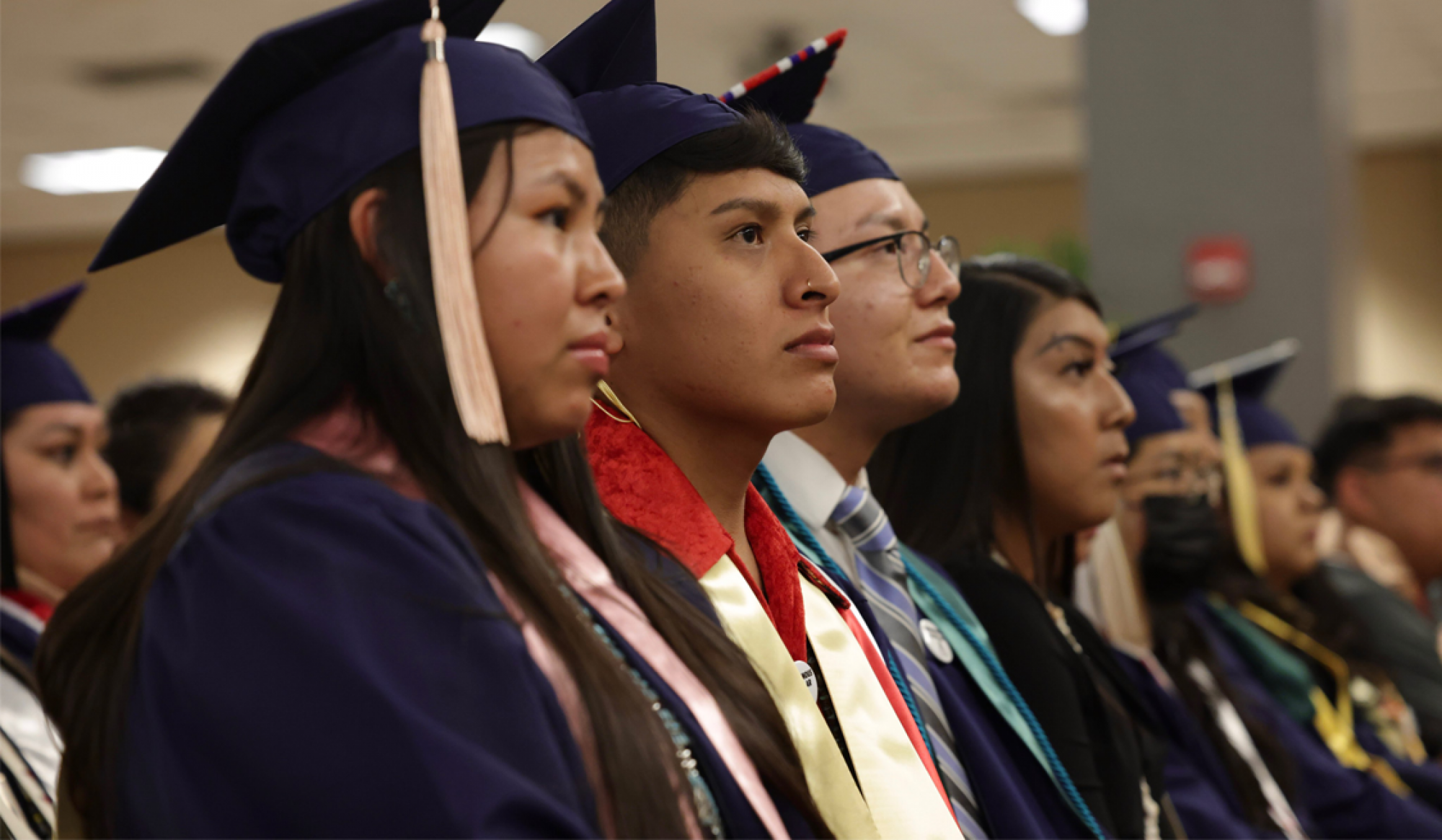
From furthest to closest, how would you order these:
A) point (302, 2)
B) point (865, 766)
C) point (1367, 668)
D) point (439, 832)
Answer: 1. point (302, 2)
2. point (1367, 668)
3. point (865, 766)
4. point (439, 832)

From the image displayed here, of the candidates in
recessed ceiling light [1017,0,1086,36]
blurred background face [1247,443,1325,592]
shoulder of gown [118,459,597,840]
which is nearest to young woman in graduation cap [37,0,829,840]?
shoulder of gown [118,459,597,840]

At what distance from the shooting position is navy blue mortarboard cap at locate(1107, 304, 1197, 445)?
10.8ft

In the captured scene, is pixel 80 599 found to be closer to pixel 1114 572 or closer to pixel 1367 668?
pixel 1114 572

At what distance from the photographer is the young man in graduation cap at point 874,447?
1943 mm

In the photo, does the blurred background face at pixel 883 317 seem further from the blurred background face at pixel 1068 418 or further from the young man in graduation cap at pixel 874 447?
the blurred background face at pixel 1068 418

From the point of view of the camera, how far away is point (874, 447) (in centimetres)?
212

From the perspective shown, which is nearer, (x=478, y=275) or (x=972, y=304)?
(x=478, y=275)

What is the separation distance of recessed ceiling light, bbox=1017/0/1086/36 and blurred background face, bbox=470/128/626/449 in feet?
21.8

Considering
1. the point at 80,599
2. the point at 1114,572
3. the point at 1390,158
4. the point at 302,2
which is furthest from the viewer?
the point at 1390,158

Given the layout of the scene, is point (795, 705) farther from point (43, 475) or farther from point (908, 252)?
point (43, 475)

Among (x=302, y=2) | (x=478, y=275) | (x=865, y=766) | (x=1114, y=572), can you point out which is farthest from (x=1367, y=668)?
(x=302, y=2)

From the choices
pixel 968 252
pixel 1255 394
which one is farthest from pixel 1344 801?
pixel 968 252

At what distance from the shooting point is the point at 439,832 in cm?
93

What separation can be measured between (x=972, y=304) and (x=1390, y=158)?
953 cm
